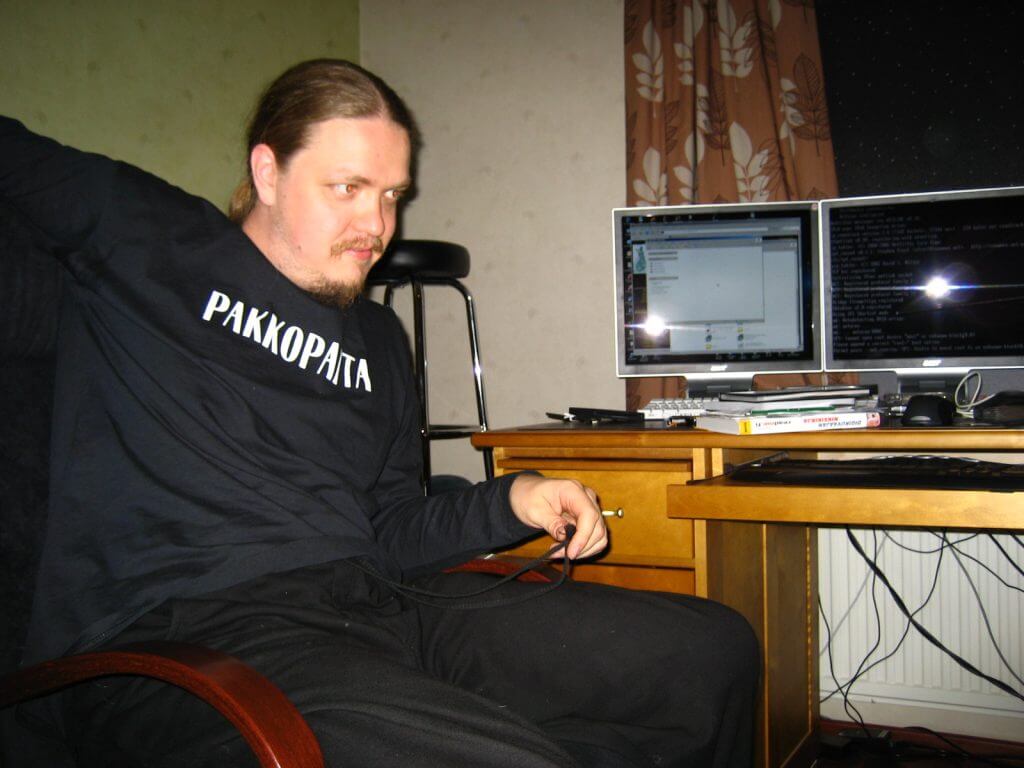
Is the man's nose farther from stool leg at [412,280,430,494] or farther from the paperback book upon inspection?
stool leg at [412,280,430,494]

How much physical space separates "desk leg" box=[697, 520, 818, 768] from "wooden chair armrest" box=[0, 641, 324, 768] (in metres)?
0.87

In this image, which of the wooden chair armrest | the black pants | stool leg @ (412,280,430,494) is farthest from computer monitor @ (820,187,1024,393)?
the wooden chair armrest

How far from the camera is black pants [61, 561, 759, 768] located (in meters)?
0.75

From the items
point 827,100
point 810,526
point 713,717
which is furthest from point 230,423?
point 827,100

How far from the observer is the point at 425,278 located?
2.17 metres

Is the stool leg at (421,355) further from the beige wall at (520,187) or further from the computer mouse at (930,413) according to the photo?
the computer mouse at (930,413)

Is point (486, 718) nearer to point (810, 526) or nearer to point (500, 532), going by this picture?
point (500, 532)

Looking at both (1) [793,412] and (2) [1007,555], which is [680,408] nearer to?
(1) [793,412]

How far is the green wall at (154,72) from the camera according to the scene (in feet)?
5.31

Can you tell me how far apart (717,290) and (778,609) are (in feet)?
2.30

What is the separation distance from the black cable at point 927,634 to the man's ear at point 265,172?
1583 mm

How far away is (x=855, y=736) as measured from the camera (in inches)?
75.0

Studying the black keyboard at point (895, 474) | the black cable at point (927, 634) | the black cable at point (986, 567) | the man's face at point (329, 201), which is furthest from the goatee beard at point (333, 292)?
the black cable at point (986, 567)

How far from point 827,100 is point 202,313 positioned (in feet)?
5.84
